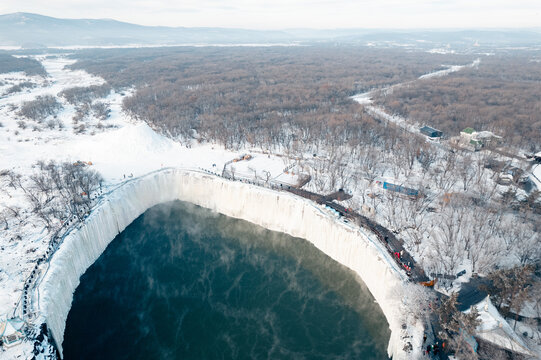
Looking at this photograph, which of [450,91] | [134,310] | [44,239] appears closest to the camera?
[134,310]

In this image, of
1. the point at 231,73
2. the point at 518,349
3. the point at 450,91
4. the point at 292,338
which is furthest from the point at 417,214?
the point at 231,73

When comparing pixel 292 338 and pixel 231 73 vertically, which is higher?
pixel 231 73

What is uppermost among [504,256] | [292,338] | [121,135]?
[121,135]

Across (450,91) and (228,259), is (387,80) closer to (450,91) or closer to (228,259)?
(450,91)


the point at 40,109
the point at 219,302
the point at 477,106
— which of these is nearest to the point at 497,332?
the point at 219,302

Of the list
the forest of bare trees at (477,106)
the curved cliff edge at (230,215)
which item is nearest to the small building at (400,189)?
the curved cliff edge at (230,215)

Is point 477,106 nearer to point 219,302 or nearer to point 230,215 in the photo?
point 230,215

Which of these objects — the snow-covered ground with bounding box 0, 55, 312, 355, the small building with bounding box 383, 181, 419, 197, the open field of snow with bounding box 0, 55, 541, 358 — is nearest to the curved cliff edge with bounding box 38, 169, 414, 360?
the open field of snow with bounding box 0, 55, 541, 358
